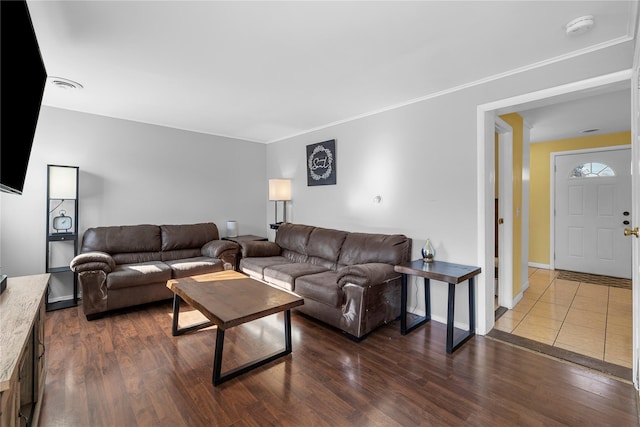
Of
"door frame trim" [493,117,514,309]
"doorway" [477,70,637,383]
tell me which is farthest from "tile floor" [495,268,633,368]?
"doorway" [477,70,637,383]

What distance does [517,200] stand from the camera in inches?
143

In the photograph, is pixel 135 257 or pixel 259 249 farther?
pixel 259 249

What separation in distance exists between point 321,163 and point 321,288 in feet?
6.67

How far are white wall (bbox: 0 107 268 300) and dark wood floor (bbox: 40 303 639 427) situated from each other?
4.54 ft

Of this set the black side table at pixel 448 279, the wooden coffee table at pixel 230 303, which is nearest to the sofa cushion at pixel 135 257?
the wooden coffee table at pixel 230 303

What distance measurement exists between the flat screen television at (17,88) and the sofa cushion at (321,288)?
216 centimetres

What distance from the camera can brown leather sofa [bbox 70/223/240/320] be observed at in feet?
9.86

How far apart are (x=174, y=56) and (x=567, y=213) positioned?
607 cm

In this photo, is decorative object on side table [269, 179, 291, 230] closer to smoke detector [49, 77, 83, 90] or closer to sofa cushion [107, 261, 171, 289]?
sofa cushion [107, 261, 171, 289]

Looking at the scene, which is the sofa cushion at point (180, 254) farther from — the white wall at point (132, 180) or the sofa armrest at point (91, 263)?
the sofa armrest at point (91, 263)

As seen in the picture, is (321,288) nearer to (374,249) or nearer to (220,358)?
(374,249)

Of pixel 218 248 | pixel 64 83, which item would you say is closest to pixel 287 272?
pixel 218 248

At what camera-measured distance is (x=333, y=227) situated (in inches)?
165

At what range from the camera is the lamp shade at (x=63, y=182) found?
3219 millimetres
